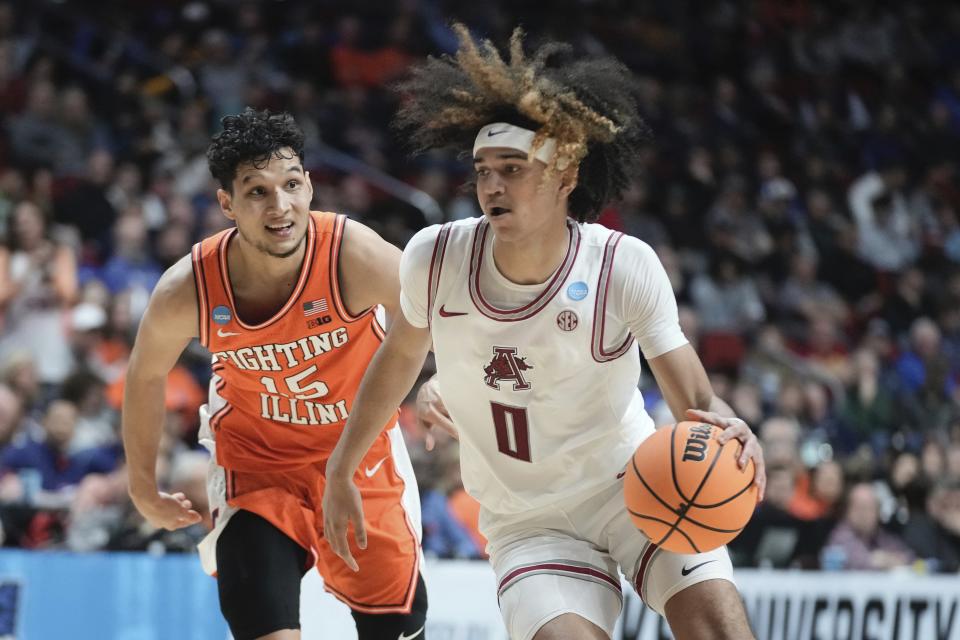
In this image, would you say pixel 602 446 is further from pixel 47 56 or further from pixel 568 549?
pixel 47 56

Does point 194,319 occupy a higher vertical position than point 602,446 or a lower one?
higher

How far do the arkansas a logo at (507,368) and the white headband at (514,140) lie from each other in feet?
1.99

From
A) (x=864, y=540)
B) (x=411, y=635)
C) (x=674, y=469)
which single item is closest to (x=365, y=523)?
(x=411, y=635)

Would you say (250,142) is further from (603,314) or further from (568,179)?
(603,314)

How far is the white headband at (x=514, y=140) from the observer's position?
3961 millimetres

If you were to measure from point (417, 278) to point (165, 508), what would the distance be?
1504 mm

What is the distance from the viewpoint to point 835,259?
13.5 m

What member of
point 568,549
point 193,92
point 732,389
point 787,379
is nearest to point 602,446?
point 568,549

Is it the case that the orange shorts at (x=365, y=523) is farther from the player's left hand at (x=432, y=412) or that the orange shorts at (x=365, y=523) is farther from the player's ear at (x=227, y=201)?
the player's ear at (x=227, y=201)

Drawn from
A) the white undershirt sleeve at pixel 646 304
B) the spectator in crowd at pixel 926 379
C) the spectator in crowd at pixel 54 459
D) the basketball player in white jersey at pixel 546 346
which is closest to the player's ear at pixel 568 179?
the basketball player in white jersey at pixel 546 346

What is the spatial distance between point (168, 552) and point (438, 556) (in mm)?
1501

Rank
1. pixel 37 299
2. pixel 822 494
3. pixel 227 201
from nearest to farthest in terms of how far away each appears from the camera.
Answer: pixel 227 201 → pixel 37 299 → pixel 822 494

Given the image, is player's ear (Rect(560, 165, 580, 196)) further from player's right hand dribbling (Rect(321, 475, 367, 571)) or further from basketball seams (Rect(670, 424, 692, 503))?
player's right hand dribbling (Rect(321, 475, 367, 571))

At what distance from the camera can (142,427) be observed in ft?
15.6
